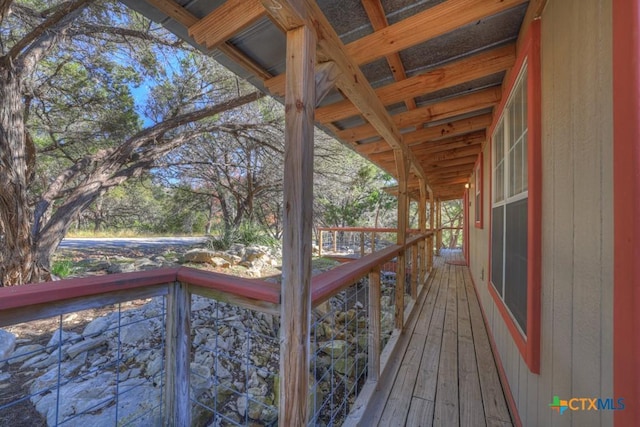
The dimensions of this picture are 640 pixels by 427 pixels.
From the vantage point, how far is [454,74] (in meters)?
2.00

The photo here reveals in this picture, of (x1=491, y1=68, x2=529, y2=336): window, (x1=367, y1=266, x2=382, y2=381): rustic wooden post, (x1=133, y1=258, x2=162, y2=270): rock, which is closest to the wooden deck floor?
(x1=367, y1=266, x2=382, y2=381): rustic wooden post

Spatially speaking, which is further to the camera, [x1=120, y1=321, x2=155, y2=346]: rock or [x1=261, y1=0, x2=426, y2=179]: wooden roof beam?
[x1=120, y1=321, x2=155, y2=346]: rock

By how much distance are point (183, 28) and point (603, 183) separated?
187 centimetres

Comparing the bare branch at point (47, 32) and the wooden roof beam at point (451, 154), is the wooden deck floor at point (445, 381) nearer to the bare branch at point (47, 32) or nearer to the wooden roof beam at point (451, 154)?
the wooden roof beam at point (451, 154)

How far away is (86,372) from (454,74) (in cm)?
356

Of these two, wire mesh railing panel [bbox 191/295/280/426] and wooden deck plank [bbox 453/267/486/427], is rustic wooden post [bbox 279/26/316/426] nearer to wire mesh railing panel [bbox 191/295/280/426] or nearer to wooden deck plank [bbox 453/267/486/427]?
wire mesh railing panel [bbox 191/295/280/426]

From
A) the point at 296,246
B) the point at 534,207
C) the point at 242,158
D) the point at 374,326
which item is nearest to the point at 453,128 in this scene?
the point at 534,207

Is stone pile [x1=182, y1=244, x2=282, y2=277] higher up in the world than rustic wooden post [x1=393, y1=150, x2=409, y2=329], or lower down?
lower down

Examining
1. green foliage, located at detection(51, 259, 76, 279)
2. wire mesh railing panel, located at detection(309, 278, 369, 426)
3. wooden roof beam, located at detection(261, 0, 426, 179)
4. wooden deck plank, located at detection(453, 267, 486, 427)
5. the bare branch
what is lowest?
wire mesh railing panel, located at detection(309, 278, 369, 426)

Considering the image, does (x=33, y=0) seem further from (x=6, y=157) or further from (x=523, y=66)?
(x=523, y=66)

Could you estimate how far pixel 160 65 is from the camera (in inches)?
207

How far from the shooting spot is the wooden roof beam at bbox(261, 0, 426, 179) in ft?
3.26

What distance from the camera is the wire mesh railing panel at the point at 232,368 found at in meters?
2.15

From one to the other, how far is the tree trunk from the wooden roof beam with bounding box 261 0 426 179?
4592 mm
